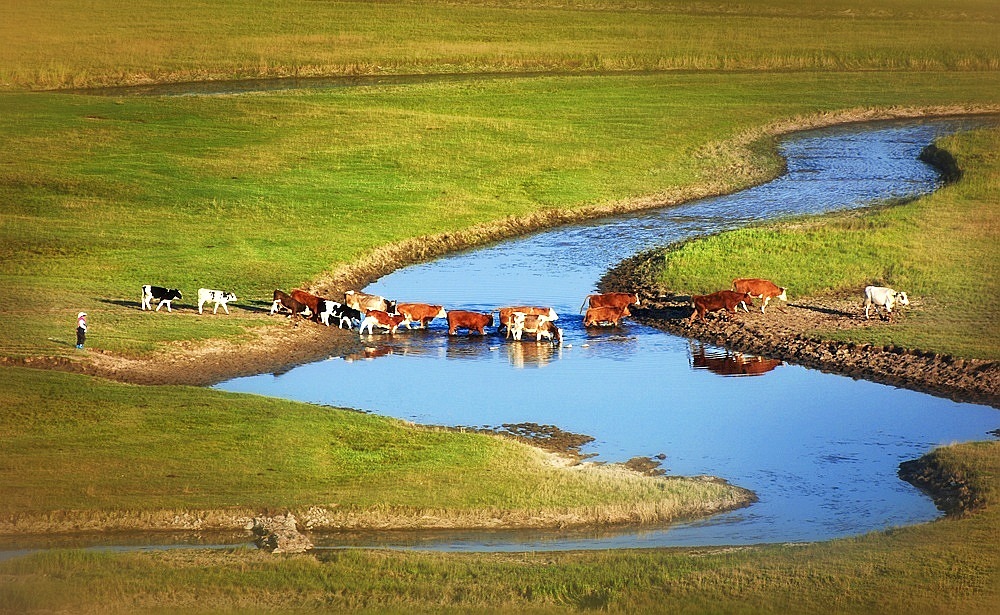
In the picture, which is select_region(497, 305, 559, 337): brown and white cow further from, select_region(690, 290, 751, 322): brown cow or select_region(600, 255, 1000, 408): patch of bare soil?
select_region(690, 290, 751, 322): brown cow

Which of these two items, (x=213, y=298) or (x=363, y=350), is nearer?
(x=363, y=350)

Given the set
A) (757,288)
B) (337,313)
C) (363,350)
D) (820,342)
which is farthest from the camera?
(757,288)

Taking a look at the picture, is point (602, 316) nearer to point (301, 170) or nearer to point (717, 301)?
point (717, 301)

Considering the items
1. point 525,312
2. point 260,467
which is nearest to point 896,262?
point 525,312

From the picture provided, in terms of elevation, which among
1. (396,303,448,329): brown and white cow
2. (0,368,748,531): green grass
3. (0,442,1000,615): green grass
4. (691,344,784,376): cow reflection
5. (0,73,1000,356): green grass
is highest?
(0,73,1000,356): green grass

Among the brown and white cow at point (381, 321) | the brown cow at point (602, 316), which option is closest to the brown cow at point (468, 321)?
the brown and white cow at point (381, 321)

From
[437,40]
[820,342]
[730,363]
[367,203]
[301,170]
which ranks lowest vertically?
[730,363]

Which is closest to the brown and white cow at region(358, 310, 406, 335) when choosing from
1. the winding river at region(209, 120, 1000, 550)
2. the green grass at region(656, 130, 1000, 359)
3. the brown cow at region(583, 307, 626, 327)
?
the winding river at region(209, 120, 1000, 550)
